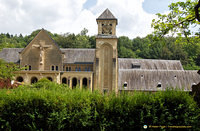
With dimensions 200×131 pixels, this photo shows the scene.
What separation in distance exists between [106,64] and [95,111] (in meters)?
31.1

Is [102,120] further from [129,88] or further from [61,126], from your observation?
[129,88]

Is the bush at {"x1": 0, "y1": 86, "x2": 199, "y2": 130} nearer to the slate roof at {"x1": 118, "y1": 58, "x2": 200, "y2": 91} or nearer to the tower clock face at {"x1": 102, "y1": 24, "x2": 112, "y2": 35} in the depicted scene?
the slate roof at {"x1": 118, "y1": 58, "x2": 200, "y2": 91}

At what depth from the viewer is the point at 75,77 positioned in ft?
155

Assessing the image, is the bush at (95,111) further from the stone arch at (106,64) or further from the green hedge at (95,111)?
the stone arch at (106,64)

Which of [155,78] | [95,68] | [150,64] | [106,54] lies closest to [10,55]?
[95,68]

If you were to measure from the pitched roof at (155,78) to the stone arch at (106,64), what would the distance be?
2.11m

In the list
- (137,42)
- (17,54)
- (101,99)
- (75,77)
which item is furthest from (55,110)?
(137,42)

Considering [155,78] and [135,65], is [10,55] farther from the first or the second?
[155,78]

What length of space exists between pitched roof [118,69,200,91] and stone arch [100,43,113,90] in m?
2.11

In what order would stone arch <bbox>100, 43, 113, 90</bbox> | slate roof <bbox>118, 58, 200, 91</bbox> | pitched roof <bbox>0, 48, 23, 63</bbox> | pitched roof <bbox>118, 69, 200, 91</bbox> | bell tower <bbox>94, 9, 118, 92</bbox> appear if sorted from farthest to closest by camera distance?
pitched roof <bbox>0, 48, 23, 63</bbox> < stone arch <bbox>100, 43, 113, 90</bbox> < bell tower <bbox>94, 9, 118, 92</bbox> < pitched roof <bbox>118, 69, 200, 91</bbox> < slate roof <bbox>118, 58, 200, 91</bbox>

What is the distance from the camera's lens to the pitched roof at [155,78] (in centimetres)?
4072

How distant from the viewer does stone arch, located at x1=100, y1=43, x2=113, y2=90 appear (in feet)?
139

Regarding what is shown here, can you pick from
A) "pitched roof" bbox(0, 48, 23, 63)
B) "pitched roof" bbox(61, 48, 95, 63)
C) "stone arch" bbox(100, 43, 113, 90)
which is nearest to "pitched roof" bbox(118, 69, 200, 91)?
"stone arch" bbox(100, 43, 113, 90)

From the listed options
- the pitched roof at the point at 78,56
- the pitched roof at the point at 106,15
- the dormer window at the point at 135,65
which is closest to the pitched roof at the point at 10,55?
the pitched roof at the point at 78,56
